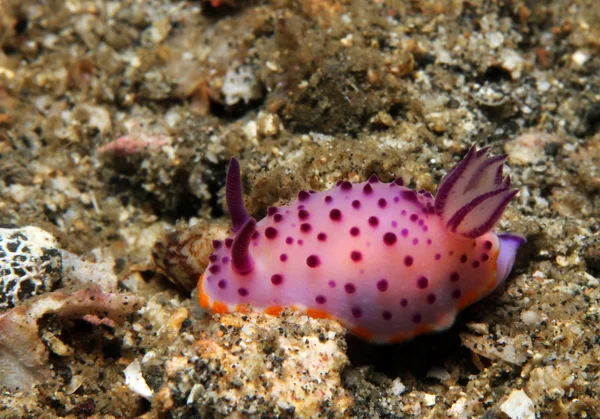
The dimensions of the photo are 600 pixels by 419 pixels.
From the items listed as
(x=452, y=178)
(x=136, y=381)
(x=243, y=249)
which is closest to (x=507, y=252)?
(x=452, y=178)

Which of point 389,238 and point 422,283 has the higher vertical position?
point 389,238

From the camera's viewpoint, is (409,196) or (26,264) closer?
(409,196)

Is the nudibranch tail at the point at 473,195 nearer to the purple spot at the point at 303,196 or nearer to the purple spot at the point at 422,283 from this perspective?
the purple spot at the point at 422,283

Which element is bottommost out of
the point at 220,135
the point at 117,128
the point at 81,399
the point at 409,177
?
the point at 81,399

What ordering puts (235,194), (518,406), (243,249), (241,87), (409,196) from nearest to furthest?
(518,406)
(243,249)
(409,196)
(235,194)
(241,87)

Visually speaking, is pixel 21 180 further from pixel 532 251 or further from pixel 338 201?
pixel 532 251

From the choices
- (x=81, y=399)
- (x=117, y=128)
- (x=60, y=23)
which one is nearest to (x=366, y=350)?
(x=81, y=399)

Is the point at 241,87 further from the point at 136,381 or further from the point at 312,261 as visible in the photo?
the point at 136,381
